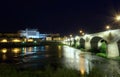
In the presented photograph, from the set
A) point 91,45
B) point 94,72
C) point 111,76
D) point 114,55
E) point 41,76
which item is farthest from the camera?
point 91,45

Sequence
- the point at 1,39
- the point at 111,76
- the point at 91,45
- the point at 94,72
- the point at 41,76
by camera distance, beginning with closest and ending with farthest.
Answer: the point at 94,72 < the point at 41,76 < the point at 111,76 < the point at 91,45 < the point at 1,39

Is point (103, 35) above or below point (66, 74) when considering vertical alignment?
above

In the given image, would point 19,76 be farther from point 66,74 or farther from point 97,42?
point 97,42

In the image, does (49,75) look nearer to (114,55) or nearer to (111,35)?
(114,55)

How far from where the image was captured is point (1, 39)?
185 m

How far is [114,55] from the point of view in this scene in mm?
49250

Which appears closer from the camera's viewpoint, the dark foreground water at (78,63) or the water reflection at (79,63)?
the dark foreground water at (78,63)

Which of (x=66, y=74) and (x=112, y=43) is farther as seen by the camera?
(x=112, y=43)

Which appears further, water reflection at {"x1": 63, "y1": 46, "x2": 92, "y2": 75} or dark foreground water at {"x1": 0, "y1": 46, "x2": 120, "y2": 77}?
water reflection at {"x1": 63, "y1": 46, "x2": 92, "y2": 75}

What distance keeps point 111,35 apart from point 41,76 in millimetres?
34260

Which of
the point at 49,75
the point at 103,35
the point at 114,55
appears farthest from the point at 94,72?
the point at 103,35

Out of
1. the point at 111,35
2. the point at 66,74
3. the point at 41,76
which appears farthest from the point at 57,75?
the point at 111,35

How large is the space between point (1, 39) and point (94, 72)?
17465cm

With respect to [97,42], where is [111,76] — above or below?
below
